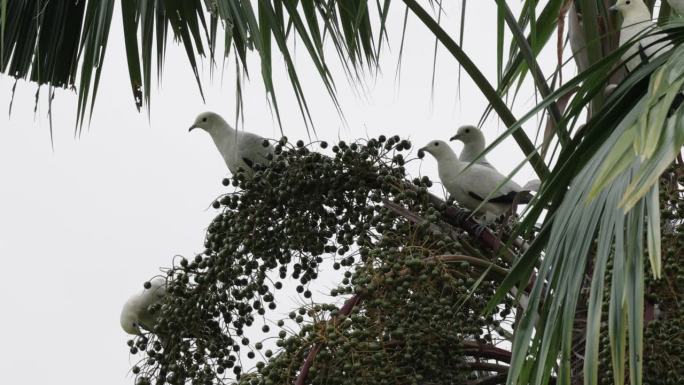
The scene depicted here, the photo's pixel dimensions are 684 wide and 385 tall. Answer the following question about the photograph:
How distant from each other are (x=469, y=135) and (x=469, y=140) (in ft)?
0.10

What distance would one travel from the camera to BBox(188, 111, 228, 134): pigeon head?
224 inches

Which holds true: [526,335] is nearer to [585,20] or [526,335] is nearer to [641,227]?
[641,227]

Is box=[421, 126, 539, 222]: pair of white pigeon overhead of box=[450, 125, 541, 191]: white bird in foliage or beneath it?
beneath

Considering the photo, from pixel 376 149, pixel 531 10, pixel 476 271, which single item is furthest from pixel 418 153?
pixel 531 10

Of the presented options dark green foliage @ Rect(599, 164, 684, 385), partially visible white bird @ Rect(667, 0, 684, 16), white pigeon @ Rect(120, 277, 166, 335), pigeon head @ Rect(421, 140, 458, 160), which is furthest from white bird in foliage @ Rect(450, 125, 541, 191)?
dark green foliage @ Rect(599, 164, 684, 385)

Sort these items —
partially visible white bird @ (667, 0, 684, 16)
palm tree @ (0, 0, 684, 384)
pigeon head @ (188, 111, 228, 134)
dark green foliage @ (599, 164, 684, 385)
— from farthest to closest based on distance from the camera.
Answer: pigeon head @ (188, 111, 228, 134) < partially visible white bird @ (667, 0, 684, 16) < dark green foliage @ (599, 164, 684, 385) < palm tree @ (0, 0, 684, 384)

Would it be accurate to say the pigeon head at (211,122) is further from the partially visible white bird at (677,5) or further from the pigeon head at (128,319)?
the partially visible white bird at (677,5)

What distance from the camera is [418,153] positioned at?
4.11m

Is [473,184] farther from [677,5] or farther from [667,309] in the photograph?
[667,309]

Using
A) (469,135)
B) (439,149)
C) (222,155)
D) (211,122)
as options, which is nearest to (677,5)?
(439,149)

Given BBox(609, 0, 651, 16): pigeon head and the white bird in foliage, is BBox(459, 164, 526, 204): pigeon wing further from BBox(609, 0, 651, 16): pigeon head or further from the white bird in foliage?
BBox(609, 0, 651, 16): pigeon head

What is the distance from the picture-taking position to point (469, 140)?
5.43 meters

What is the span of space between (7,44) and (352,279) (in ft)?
5.65

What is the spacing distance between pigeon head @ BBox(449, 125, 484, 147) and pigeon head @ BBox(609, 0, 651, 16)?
3.64 ft
